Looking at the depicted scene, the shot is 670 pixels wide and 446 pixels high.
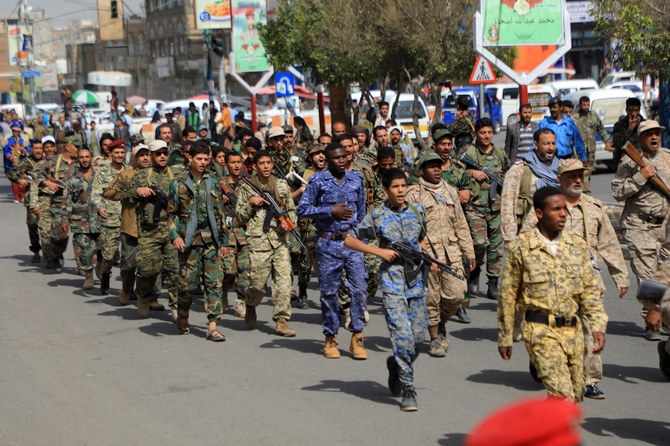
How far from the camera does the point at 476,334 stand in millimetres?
10156

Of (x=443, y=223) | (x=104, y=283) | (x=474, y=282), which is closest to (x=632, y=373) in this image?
(x=443, y=223)

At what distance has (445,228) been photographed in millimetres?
9008

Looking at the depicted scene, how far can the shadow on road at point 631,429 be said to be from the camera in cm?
670

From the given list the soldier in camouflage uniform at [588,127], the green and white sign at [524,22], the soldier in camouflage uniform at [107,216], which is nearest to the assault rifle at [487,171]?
the soldier in camouflage uniform at [107,216]

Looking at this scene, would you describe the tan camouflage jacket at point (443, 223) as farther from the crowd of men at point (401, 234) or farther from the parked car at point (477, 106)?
the parked car at point (477, 106)

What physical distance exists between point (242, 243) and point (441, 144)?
2286mm

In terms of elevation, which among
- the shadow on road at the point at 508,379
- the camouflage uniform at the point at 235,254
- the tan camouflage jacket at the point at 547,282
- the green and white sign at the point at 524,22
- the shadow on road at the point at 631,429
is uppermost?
the green and white sign at the point at 524,22

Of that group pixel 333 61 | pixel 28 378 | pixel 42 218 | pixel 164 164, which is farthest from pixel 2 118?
pixel 28 378

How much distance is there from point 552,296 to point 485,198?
558 cm

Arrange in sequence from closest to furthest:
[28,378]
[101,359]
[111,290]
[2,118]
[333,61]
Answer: [28,378], [101,359], [111,290], [333,61], [2,118]

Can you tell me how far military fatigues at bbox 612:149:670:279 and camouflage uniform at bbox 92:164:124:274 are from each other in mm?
6077

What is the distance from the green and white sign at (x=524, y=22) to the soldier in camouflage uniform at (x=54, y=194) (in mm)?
6167

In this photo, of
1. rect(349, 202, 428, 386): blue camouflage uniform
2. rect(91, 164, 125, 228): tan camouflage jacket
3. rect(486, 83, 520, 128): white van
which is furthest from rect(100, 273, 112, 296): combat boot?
rect(486, 83, 520, 128): white van

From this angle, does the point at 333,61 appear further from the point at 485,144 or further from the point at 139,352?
the point at 139,352
